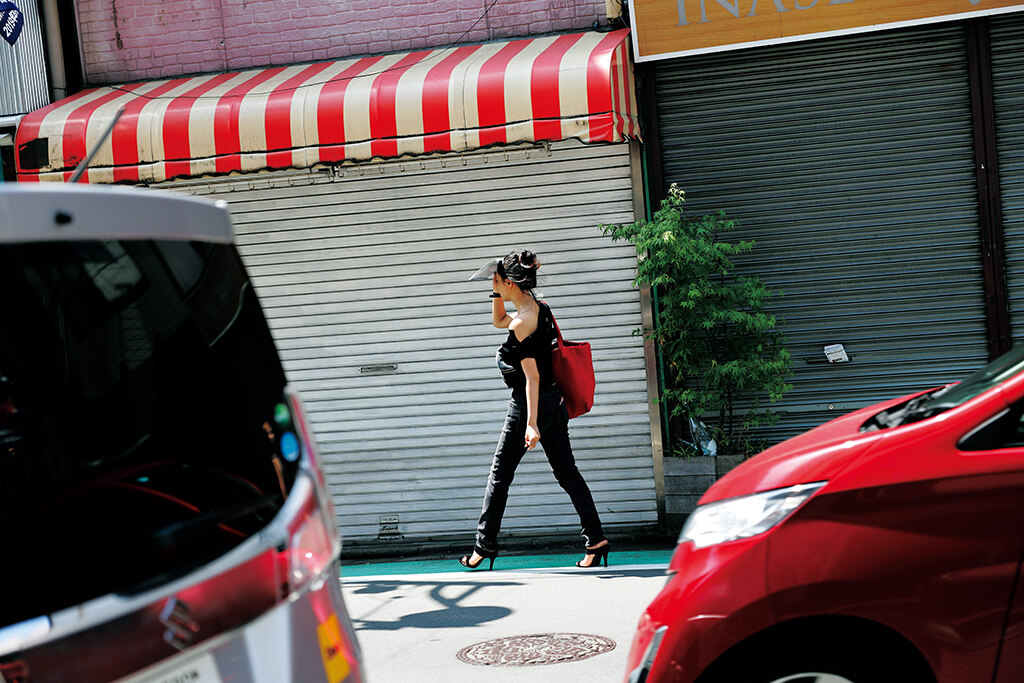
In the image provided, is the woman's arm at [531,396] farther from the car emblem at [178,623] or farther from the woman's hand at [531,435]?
the car emblem at [178,623]

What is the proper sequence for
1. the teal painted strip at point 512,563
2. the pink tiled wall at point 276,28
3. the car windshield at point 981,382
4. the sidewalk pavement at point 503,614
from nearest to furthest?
the car windshield at point 981,382 → the sidewalk pavement at point 503,614 → the teal painted strip at point 512,563 → the pink tiled wall at point 276,28

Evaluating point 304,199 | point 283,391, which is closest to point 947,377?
point 304,199

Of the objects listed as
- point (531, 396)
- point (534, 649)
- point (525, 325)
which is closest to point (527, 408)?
point (531, 396)

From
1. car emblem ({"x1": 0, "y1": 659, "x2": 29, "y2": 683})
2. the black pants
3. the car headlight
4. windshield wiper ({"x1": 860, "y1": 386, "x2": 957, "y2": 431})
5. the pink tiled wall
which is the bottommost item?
the black pants

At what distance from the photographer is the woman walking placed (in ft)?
23.0

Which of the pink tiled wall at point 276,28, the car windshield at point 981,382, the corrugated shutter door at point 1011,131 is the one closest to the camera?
the car windshield at point 981,382

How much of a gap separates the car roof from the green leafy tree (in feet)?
18.2

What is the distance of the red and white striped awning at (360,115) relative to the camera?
779 centimetres

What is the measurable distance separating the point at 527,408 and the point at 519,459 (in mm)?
371

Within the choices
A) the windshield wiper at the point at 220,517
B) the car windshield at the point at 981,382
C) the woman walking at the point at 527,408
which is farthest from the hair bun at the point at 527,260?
the windshield wiper at the point at 220,517

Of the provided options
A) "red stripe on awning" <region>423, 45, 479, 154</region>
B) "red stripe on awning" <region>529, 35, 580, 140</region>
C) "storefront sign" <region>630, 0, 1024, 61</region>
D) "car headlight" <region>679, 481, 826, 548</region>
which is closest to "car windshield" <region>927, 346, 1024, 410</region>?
"car headlight" <region>679, 481, 826, 548</region>

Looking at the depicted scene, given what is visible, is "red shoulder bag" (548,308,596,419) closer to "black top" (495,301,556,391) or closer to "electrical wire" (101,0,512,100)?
"black top" (495,301,556,391)

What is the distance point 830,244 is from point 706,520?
5830 millimetres

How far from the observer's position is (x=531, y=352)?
702cm
